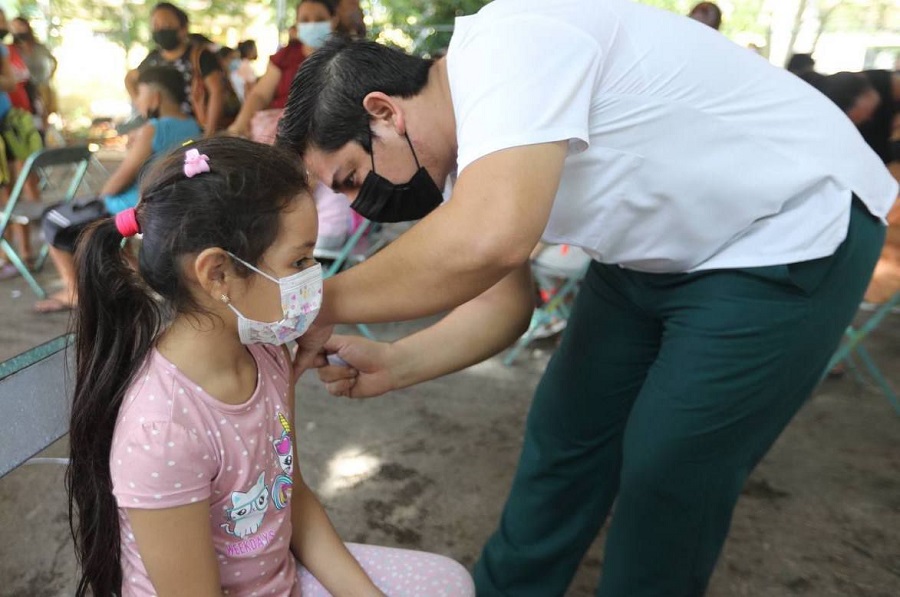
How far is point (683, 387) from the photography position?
1.32 meters

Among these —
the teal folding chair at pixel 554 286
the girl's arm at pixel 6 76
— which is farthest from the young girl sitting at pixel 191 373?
the girl's arm at pixel 6 76

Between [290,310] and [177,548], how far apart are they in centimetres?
35

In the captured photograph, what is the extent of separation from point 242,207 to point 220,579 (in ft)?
1.84

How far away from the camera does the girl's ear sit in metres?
0.97

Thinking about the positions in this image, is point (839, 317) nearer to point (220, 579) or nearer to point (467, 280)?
point (467, 280)

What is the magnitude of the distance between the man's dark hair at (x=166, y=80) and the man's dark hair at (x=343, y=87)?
9.64ft

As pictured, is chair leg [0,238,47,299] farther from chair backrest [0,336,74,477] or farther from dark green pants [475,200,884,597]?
dark green pants [475,200,884,597]

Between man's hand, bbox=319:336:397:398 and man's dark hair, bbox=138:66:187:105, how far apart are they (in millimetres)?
2931

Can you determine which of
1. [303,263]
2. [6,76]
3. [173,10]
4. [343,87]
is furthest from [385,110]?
[6,76]

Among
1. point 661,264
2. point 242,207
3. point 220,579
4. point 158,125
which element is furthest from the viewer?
point 158,125

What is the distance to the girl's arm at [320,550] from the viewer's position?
1224 millimetres

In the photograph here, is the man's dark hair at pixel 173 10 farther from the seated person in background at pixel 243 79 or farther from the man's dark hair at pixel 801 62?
the man's dark hair at pixel 801 62

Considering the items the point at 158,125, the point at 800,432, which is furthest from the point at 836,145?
the point at 158,125

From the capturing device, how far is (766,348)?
1284 mm
